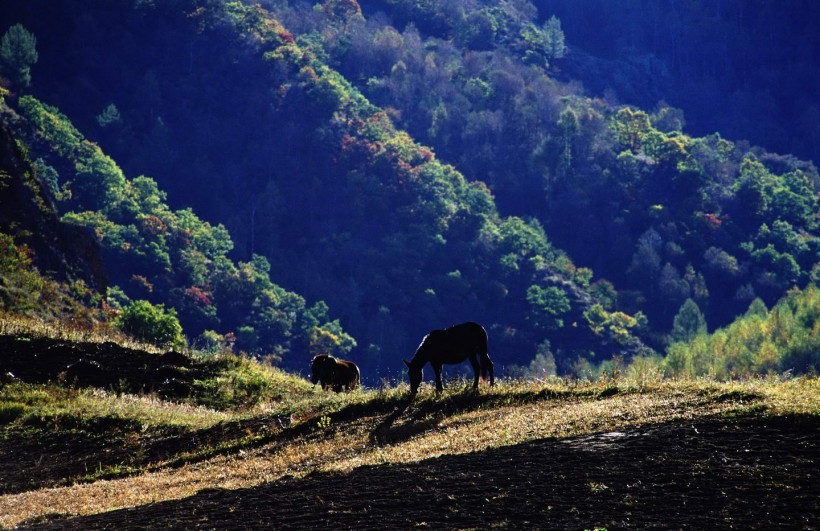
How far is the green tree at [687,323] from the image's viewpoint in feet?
586

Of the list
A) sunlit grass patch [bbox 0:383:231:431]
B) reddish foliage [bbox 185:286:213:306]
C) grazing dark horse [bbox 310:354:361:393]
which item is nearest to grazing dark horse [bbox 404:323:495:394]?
sunlit grass patch [bbox 0:383:231:431]

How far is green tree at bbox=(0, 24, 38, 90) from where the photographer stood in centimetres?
18275

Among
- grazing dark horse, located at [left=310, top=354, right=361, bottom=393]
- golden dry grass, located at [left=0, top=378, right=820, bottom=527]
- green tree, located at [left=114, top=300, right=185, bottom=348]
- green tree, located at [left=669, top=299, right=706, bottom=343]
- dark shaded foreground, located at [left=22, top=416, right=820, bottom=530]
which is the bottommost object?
dark shaded foreground, located at [left=22, top=416, right=820, bottom=530]

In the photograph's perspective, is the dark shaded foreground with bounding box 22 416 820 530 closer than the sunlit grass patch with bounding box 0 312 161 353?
Yes

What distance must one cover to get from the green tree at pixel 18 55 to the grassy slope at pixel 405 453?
167431mm

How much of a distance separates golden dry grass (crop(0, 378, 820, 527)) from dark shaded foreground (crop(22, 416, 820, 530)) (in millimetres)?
627

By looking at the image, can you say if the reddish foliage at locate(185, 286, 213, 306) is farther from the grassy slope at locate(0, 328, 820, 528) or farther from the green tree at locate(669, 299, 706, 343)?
the grassy slope at locate(0, 328, 820, 528)

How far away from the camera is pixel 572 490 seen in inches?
580

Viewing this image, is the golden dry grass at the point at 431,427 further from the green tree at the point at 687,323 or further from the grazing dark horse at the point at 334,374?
the green tree at the point at 687,323

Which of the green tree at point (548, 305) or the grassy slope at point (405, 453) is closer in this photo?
the grassy slope at point (405, 453)

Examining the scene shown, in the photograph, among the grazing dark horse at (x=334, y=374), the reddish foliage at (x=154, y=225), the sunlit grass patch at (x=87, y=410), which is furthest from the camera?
the reddish foliage at (x=154, y=225)

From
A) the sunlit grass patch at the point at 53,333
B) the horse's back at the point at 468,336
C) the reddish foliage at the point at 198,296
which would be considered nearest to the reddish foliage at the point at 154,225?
the reddish foliage at the point at 198,296

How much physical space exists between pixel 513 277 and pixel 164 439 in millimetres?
162303

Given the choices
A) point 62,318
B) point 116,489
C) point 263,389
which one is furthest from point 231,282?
point 116,489
